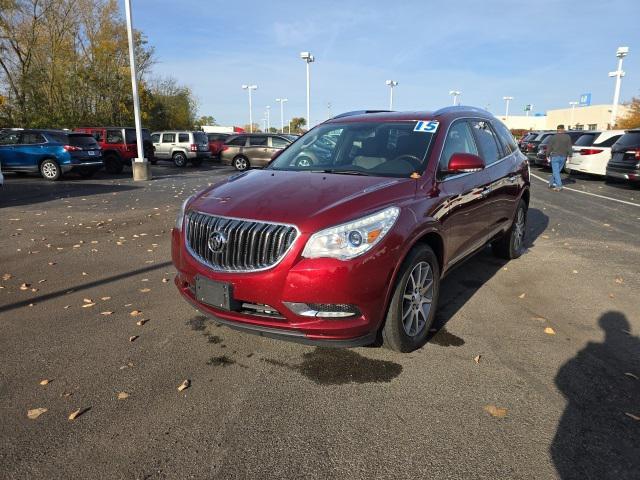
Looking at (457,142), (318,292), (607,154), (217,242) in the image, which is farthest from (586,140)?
(217,242)

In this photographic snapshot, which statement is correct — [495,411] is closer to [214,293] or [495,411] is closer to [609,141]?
[214,293]

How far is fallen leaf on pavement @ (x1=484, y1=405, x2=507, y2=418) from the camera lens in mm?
2795

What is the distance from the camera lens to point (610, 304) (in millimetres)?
4672

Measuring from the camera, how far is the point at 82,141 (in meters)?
15.9

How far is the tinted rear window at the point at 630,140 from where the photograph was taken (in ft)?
43.9

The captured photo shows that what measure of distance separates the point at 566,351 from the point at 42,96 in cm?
3560

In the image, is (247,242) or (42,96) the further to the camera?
(42,96)

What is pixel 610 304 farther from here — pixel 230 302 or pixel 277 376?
pixel 230 302

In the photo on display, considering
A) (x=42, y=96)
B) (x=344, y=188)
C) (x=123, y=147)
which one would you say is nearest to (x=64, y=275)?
(x=344, y=188)

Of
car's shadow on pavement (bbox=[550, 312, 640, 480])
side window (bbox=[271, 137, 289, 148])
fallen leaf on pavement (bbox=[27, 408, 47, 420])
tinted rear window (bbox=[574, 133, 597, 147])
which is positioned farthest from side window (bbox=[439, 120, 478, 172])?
side window (bbox=[271, 137, 289, 148])

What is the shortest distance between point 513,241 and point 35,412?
5.55 m

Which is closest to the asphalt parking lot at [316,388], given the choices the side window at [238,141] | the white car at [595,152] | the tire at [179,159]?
the white car at [595,152]

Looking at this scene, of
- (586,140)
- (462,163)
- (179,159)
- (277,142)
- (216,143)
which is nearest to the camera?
(462,163)

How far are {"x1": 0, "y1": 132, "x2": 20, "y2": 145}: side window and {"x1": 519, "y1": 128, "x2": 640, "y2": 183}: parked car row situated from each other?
18.6 metres
